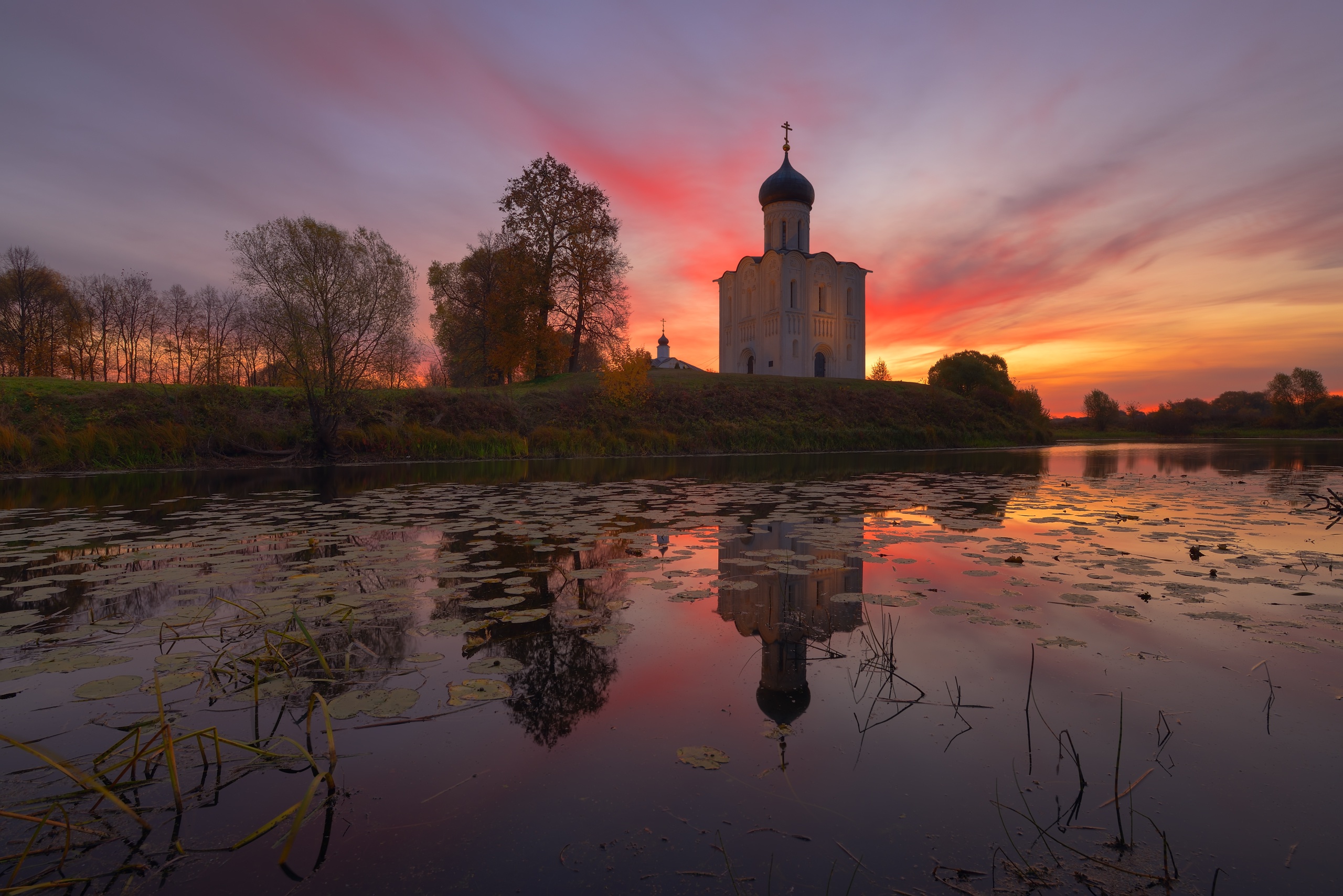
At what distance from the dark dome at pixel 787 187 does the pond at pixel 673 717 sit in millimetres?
46032

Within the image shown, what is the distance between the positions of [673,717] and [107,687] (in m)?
2.85

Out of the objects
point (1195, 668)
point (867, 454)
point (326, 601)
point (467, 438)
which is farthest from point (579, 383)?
point (1195, 668)

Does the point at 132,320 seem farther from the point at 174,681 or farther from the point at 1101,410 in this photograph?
the point at 1101,410

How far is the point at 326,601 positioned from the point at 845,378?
44.8 m

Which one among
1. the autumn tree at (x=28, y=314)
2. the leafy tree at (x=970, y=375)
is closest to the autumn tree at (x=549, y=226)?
the autumn tree at (x=28, y=314)

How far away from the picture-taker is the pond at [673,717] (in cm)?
178

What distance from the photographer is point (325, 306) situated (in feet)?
58.5

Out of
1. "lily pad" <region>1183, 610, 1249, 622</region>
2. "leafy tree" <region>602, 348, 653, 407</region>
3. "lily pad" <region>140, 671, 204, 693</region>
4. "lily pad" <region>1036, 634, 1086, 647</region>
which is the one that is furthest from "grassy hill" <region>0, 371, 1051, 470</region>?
"lily pad" <region>1183, 610, 1249, 622</region>

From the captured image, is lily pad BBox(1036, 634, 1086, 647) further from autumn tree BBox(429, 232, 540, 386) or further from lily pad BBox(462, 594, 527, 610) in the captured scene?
autumn tree BBox(429, 232, 540, 386)

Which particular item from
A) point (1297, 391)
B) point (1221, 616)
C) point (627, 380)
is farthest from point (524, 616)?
point (1297, 391)

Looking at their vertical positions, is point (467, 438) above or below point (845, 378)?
below

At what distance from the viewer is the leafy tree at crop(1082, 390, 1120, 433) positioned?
72.8 metres

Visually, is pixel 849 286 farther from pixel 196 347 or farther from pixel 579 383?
pixel 196 347

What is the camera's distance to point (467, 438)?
21.4m
